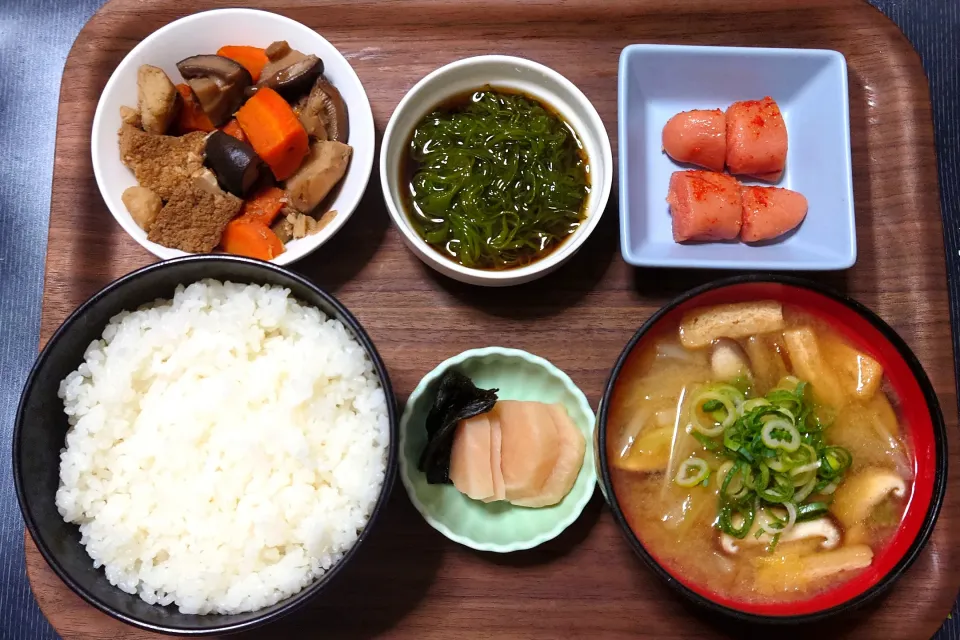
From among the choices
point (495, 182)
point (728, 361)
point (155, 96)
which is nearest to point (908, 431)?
point (728, 361)

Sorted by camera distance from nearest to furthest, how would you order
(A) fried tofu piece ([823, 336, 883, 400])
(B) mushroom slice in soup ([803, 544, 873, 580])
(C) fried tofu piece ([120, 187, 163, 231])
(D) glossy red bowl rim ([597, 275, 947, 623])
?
(D) glossy red bowl rim ([597, 275, 947, 623])
(B) mushroom slice in soup ([803, 544, 873, 580])
(A) fried tofu piece ([823, 336, 883, 400])
(C) fried tofu piece ([120, 187, 163, 231])

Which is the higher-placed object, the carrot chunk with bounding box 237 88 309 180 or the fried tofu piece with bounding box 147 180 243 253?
the carrot chunk with bounding box 237 88 309 180

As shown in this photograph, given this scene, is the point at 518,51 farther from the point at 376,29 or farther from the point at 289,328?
the point at 289,328

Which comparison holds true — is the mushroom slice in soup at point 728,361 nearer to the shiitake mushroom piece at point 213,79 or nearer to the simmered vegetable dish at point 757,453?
the simmered vegetable dish at point 757,453

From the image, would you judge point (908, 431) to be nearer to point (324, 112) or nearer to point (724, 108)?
point (724, 108)

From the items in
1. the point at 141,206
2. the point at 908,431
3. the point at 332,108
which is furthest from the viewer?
the point at 332,108

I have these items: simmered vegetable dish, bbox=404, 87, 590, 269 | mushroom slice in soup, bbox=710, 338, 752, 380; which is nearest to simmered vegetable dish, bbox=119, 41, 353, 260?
simmered vegetable dish, bbox=404, 87, 590, 269

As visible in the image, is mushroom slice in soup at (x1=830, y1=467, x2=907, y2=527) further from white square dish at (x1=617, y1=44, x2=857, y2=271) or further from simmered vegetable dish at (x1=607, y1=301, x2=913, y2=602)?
white square dish at (x1=617, y1=44, x2=857, y2=271)
